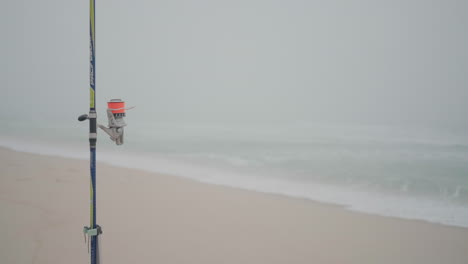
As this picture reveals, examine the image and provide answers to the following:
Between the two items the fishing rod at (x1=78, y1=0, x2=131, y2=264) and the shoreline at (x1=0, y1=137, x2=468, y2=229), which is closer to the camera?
the fishing rod at (x1=78, y1=0, x2=131, y2=264)

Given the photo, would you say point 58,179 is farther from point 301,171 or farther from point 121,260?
point 301,171

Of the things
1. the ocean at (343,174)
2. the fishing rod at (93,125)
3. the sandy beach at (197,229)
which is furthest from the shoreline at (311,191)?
the fishing rod at (93,125)

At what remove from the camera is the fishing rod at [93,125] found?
220 centimetres

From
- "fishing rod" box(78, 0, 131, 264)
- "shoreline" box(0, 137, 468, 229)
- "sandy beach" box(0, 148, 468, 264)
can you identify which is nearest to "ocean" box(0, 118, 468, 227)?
"shoreline" box(0, 137, 468, 229)

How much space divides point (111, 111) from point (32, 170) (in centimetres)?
626

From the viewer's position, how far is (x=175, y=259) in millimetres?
3598

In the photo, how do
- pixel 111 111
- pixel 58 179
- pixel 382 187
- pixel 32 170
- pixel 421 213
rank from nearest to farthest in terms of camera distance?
pixel 111 111 → pixel 421 213 → pixel 58 179 → pixel 32 170 → pixel 382 187

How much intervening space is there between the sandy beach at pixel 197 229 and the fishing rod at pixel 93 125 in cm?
126

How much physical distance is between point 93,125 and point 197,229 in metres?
2.68

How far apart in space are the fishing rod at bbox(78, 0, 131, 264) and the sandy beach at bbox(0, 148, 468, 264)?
126 cm

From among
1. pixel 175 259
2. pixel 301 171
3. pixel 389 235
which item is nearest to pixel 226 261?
pixel 175 259

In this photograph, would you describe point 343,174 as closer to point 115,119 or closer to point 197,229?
point 197,229

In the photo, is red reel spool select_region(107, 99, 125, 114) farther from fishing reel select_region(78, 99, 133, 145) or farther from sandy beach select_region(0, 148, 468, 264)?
sandy beach select_region(0, 148, 468, 264)

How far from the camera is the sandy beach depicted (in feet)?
12.2
